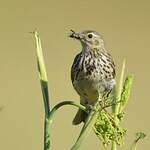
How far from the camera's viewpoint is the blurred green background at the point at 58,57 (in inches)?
296

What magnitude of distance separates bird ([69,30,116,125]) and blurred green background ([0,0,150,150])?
235 centimetres

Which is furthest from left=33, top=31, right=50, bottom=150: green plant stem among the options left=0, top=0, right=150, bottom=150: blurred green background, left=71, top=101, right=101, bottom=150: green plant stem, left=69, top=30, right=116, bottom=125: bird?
left=0, top=0, right=150, bottom=150: blurred green background

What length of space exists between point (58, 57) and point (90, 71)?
5.40m

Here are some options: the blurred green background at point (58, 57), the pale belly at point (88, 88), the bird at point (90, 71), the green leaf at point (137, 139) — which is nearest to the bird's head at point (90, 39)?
the bird at point (90, 71)

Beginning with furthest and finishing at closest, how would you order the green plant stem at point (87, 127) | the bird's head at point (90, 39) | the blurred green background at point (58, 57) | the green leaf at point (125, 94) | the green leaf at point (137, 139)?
the blurred green background at point (58, 57) → the bird's head at point (90, 39) → the green leaf at point (125, 94) → the green leaf at point (137, 139) → the green plant stem at point (87, 127)

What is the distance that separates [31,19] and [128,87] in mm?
8641

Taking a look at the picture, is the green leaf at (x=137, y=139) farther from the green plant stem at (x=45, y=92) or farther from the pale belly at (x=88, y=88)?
the pale belly at (x=88, y=88)

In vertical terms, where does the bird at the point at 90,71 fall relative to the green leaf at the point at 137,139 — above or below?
below

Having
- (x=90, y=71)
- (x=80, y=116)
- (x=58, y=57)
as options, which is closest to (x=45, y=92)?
(x=80, y=116)

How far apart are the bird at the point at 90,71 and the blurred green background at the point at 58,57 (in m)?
2.35

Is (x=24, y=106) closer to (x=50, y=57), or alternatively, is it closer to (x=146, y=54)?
(x=50, y=57)

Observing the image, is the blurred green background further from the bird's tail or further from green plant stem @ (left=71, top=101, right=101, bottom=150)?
green plant stem @ (left=71, top=101, right=101, bottom=150)

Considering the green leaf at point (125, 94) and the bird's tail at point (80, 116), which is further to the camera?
the bird's tail at point (80, 116)

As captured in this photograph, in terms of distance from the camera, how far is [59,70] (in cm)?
904
